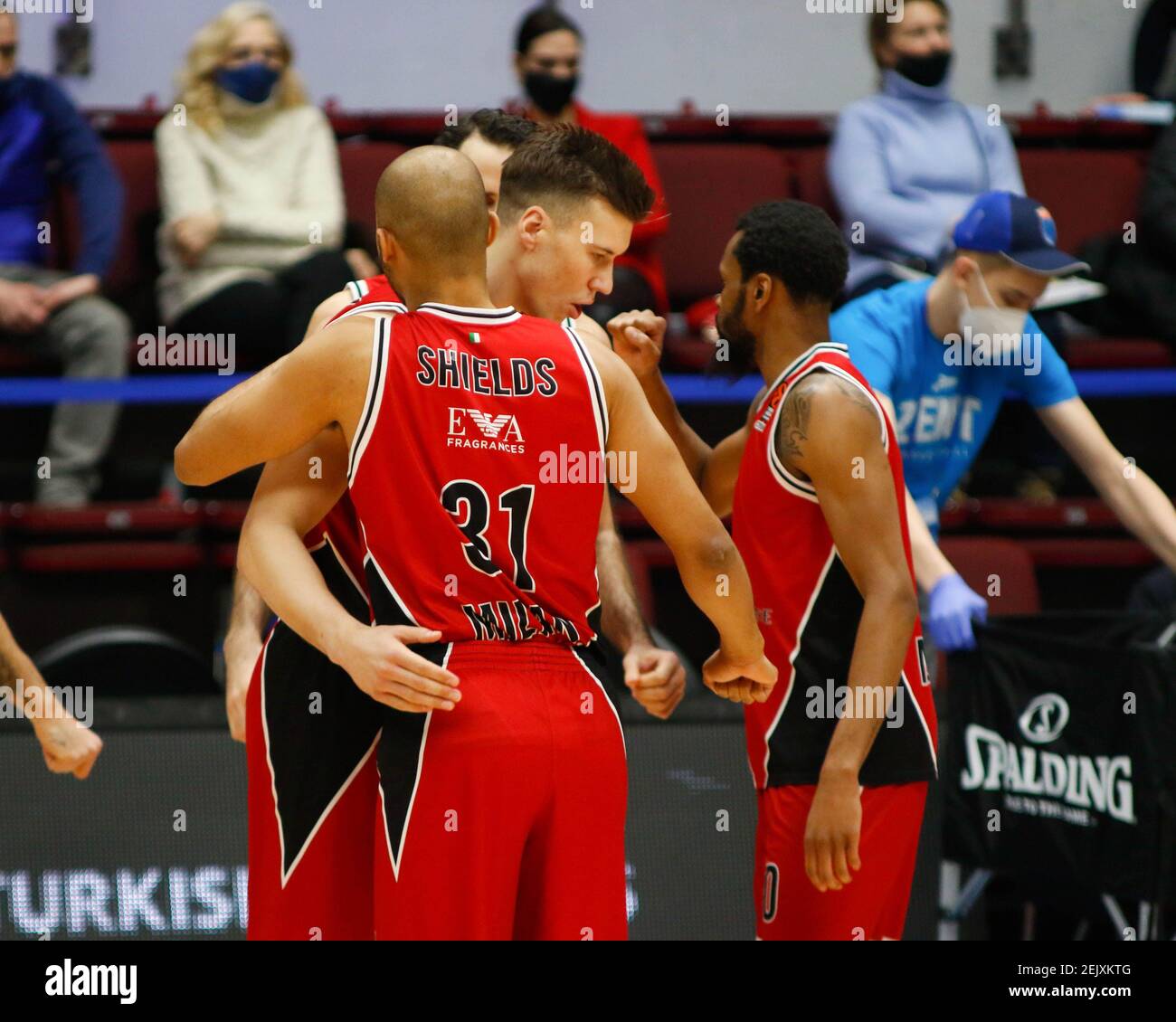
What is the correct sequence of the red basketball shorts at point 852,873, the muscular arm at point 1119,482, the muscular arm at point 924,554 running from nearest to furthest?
the red basketball shorts at point 852,873, the muscular arm at point 924,554, the muscular arm at point 1119,482

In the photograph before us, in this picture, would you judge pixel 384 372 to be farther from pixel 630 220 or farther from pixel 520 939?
pixel 520 939

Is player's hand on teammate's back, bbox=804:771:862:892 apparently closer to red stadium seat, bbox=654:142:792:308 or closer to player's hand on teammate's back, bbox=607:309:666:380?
player's hand on teammate's back, bbox=607:309:666:380

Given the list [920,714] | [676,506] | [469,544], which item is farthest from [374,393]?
[920,714]

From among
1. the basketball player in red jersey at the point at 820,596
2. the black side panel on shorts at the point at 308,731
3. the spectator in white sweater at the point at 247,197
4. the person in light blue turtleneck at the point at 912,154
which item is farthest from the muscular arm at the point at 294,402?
the person in light blue turtleneck at the point at 912,154

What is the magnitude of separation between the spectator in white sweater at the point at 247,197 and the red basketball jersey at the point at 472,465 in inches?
129

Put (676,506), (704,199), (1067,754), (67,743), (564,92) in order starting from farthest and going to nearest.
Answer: (704,199)
(564,92)
(1067,754)
(67,743)
(676,506)

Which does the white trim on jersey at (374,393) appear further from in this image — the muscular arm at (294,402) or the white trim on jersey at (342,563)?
the white trim on jersey at (342,563)

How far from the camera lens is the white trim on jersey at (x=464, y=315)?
104 inches

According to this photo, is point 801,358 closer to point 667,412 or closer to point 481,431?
point 667,412

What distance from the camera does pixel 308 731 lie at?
9.56 feet

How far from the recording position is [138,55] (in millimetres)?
7840

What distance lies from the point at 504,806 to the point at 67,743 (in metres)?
1.12

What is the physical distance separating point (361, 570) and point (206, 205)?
344cm

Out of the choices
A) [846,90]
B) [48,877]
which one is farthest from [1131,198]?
[48,877]
